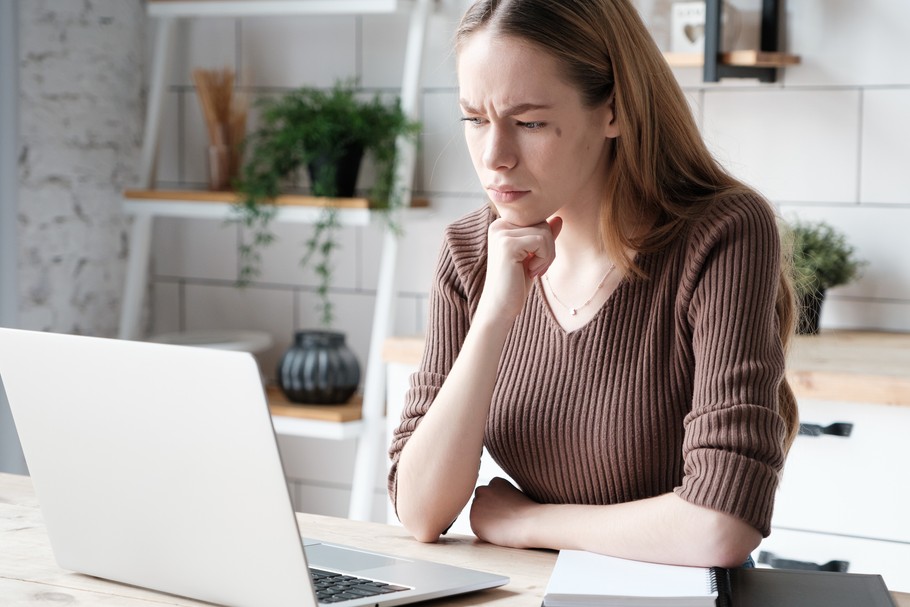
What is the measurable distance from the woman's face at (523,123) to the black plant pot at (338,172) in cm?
134

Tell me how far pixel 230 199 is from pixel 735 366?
1783 mm

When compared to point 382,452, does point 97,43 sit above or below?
above

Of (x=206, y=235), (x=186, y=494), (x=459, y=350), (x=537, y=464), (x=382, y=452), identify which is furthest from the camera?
(x=206, y=235)

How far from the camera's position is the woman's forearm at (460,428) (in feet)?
4.61

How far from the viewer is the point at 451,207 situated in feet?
9.55

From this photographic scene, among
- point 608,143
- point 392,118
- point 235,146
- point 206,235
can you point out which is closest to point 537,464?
point 608,143

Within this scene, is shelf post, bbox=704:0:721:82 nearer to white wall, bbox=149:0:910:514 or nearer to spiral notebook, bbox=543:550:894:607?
white wall, bbox=149:0:910:514

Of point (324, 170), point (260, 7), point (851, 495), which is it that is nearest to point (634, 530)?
point (851, 495)

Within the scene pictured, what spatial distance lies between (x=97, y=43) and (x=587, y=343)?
2.08 metres

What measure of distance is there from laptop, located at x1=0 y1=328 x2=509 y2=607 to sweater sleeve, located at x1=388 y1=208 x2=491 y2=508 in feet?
1.32

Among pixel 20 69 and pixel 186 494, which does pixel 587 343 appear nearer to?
pixel 186 494

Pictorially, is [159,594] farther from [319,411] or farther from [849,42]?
[849,42]

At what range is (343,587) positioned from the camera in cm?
107

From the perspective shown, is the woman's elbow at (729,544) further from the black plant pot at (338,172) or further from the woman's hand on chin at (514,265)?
the black plant pot at (338,172)
